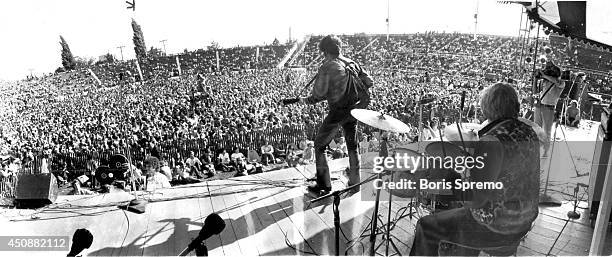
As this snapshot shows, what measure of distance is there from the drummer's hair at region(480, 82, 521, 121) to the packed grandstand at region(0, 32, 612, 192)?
274cm

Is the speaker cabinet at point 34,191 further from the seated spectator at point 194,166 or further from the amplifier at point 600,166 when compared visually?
the seated spectator at point 194,166

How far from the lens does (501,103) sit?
1.85m

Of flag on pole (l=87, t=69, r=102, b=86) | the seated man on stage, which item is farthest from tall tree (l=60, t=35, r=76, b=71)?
the seated man on stage

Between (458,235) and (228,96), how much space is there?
20.0 meters

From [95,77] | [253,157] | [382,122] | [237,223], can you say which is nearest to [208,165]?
[253,157]

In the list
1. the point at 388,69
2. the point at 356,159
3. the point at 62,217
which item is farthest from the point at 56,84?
the point at 356,159

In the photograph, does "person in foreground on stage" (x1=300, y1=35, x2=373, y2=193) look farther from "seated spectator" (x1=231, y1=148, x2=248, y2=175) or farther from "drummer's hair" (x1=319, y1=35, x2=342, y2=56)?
"seated spectator" (x1=231, y1=148, x2=248, y2=175)

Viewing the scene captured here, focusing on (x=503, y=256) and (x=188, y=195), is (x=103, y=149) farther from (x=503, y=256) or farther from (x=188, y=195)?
(x=503, y=256)

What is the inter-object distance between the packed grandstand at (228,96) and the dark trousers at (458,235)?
106 inches

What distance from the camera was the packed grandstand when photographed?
10.9 meters

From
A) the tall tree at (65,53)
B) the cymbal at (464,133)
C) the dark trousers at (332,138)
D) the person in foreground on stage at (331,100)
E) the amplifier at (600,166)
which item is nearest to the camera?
the cymbal at (464,133)

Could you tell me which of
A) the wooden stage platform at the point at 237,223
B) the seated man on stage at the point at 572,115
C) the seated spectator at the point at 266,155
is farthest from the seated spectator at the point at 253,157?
the seated man on stage at the point at 572,115

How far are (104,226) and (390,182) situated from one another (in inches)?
93.3

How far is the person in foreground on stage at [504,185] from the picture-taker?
178 cm
